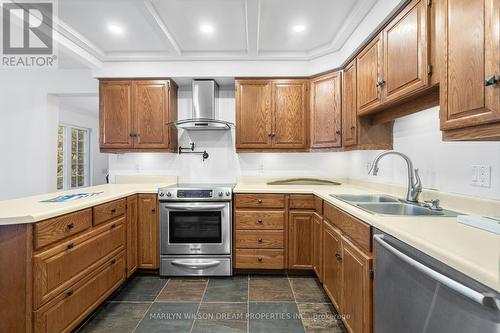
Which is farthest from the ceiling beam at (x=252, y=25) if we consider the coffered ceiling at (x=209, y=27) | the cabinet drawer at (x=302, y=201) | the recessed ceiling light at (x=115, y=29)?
the cabinet drawer at (x=302, y=201)

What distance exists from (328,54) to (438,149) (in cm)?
158

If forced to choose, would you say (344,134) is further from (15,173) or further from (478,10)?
(15,173)

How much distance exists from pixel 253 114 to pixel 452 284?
7.83ft

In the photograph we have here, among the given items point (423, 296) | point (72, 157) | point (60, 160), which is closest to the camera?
point (423, 296)

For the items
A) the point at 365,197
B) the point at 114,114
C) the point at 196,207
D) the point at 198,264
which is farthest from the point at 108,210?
the point at 365,197

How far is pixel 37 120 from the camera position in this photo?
320 centimetres

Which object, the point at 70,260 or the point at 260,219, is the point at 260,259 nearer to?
the point at 260,219

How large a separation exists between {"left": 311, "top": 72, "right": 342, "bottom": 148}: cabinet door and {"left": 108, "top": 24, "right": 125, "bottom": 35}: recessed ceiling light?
2073 mm

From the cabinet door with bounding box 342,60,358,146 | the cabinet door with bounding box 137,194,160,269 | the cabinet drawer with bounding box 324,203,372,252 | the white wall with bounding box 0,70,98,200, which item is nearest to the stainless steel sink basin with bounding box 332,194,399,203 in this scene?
the cabinet drawer with bounding box 324,203,372,252

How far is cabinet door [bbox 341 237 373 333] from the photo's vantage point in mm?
1269

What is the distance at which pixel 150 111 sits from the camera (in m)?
2.83

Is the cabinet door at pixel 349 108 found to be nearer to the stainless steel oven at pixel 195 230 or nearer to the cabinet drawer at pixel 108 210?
the stainless steel oven at pixel 195 230

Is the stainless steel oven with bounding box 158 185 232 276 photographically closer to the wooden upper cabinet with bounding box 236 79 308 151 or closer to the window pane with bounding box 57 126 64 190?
the wooden upper cabinet with bounding box 236 79 308 151

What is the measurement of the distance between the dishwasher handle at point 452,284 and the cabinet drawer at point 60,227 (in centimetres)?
183
